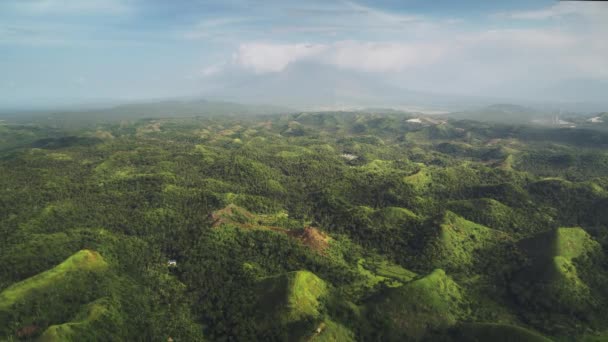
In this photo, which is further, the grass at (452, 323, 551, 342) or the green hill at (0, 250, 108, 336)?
the green hill at (0, 250, 108, 336)

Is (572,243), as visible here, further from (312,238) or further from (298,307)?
(298,307)

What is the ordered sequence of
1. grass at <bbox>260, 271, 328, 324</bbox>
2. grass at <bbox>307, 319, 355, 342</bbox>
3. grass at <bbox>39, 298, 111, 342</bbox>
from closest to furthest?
grass at <bbox>39, 298, 111, 342</bbox>, grass at <bbox>307, 319, 355, 342</bbox>, grass at <bbox>260, 271, 328, 324</bbox>

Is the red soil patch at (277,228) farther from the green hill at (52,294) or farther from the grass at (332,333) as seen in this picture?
the green hill at (52,294)

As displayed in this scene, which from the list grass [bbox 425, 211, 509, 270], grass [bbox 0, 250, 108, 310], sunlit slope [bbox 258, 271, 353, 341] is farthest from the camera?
grass [bbox 425, 211, 509, 270]

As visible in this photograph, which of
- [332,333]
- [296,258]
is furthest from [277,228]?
[332,333]

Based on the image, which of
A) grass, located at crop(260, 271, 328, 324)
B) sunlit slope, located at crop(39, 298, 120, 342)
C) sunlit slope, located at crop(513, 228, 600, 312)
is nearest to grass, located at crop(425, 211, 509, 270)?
sunlit slope, located at crop(513, 228, 600, 312)

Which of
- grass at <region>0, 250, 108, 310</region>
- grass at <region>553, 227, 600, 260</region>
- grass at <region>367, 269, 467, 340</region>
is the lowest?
grass at <region>367, 269, 467, 340</region>

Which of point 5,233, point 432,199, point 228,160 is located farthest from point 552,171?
point 5,233

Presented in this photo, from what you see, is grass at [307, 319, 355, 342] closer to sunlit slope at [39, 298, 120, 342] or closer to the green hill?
sunlit slope at [39, 298, 120, 342]
